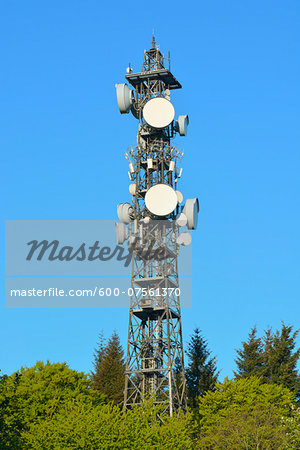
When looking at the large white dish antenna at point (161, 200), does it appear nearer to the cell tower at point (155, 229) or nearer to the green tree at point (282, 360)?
the cell tower at point (155, 229)

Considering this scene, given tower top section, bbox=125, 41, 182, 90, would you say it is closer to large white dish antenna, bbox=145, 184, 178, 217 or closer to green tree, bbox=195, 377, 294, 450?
large white dish antenna, bbox=145, 184, 178, 217

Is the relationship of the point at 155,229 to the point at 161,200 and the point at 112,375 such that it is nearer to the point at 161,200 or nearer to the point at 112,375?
the point at 161,200

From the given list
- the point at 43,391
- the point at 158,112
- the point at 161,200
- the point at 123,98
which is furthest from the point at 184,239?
the point at 43,391

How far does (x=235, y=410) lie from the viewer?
57.1 meters

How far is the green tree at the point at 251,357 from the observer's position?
78.0m

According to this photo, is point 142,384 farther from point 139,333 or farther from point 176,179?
point 176,179

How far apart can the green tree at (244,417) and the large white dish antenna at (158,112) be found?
72.1ft

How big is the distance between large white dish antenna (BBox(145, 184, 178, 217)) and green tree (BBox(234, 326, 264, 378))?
94.8 feet

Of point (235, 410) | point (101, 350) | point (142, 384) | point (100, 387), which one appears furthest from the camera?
point (101, 350)

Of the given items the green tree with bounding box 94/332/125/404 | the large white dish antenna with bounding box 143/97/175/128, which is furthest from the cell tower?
the green tree with bounding box 94/332/125/404

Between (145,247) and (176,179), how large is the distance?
646cm

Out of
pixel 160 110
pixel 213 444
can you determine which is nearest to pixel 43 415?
pixel 213 444

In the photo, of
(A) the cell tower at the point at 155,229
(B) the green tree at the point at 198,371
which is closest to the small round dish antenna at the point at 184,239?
(A) the cell tower at the point at 155,229

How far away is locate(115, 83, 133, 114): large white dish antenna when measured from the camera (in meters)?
58.3
